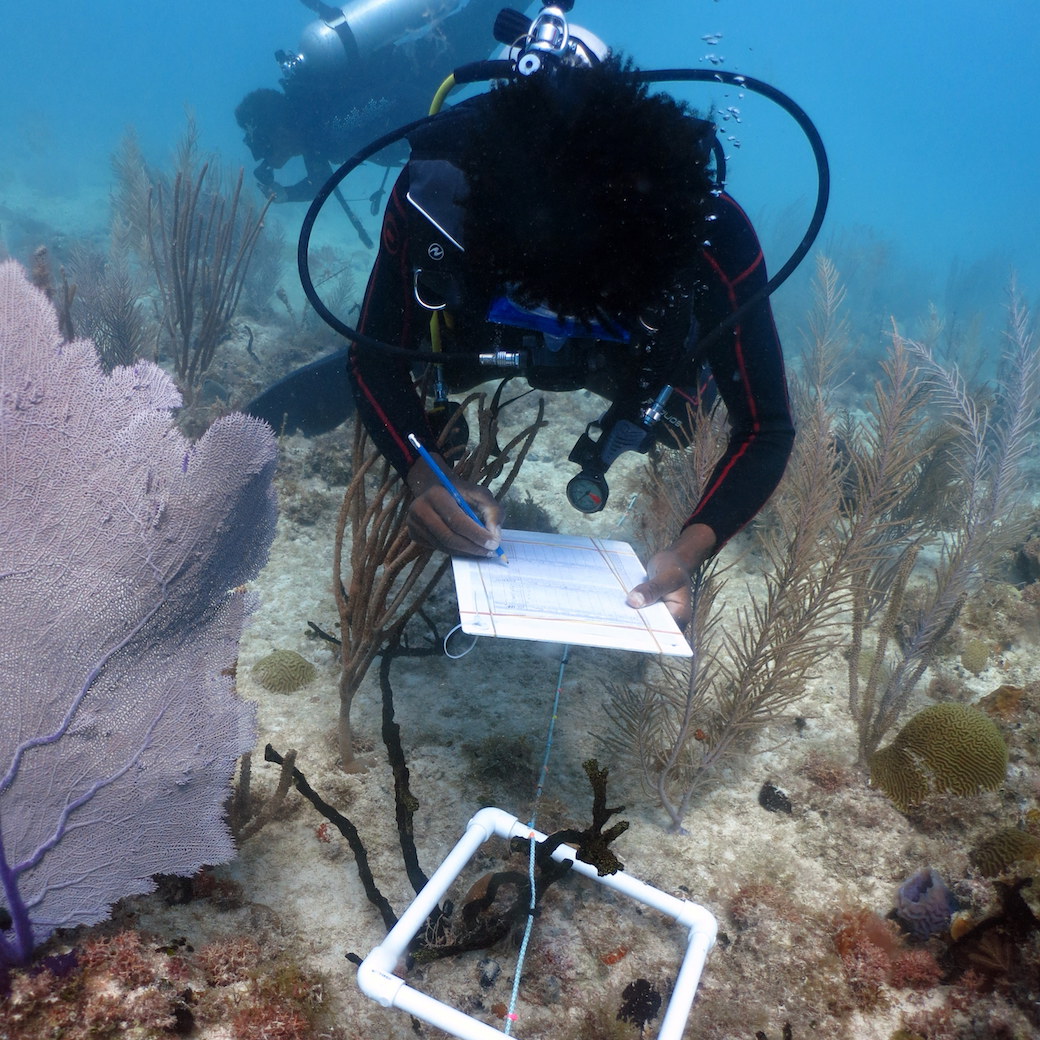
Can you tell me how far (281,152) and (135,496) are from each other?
13285 mm

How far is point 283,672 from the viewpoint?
3.45m

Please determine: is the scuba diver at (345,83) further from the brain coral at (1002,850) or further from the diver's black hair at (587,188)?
the brain coral at (1002,850)

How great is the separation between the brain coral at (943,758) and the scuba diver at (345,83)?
1305 cm

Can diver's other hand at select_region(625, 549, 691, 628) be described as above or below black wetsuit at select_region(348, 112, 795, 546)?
below

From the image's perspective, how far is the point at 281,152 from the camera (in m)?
12.5

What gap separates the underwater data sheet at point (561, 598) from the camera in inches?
78.0

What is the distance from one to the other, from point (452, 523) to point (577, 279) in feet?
3.27

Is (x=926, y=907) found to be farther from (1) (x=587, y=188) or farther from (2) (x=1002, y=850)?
(1) (x=587, y=188)

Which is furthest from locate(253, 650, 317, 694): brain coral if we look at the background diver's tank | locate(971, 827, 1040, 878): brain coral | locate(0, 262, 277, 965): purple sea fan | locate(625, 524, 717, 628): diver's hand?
the background diver's tank

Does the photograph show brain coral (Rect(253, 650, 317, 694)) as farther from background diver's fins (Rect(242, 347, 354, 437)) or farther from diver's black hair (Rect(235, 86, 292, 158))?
diver's black hair (Rect(235, 86, 292, 158))

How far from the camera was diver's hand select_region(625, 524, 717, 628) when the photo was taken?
91.3 inches

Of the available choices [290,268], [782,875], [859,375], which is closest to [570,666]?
[782,875]

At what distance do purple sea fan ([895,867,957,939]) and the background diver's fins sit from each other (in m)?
5.74

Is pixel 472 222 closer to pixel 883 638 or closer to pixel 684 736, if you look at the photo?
pixel 684 736
